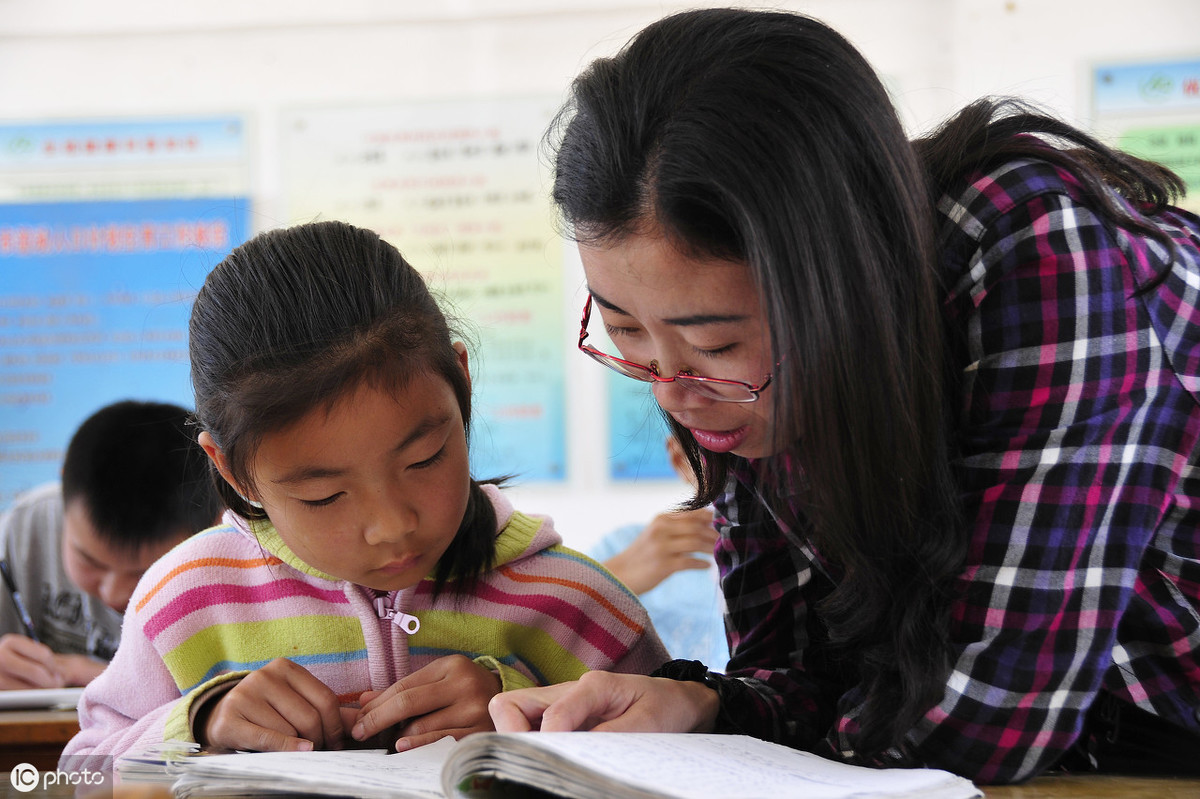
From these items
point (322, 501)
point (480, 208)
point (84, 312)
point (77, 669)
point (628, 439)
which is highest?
point (480, 208)

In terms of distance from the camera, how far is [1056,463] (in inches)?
27.2

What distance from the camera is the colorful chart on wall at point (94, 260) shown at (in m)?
2.82

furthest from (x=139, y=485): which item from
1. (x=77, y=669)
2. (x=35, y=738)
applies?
(x=35, y=738)

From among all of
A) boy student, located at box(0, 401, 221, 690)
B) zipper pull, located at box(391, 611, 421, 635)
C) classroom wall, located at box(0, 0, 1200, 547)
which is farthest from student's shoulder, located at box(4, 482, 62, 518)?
zipper pull, located at box(391, 611, 421, 635)

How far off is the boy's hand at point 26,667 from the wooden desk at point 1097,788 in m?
1.56

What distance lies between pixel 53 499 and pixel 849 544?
6.46 ft

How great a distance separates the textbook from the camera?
1.80ft

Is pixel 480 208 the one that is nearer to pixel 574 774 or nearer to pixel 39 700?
pixel 39 700

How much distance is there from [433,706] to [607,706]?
192 millimetres

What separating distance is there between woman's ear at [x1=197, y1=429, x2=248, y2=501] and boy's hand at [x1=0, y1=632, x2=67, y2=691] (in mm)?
968

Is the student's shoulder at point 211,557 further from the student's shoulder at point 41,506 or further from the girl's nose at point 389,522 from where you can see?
the student's shoulder at point 41,506

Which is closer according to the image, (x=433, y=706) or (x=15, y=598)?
(x=433, y=706)

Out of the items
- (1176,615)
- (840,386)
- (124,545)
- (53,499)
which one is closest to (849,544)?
(840,386)

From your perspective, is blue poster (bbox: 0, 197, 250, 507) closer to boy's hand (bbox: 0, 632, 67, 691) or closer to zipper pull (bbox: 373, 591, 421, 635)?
boy's hand (bbox: 0, 632, 67, 691)
